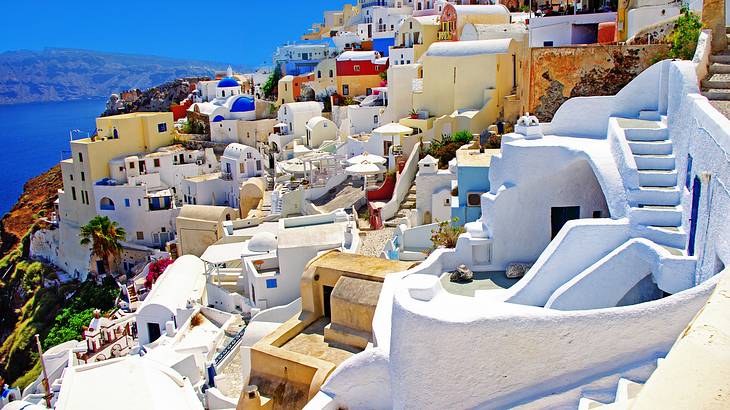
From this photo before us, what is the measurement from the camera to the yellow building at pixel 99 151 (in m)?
39.9

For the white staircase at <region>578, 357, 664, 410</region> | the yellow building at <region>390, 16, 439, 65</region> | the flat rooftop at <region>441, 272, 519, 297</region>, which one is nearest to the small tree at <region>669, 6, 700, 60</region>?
the flat rooftop at <region>441, 272, 519, 297</region>

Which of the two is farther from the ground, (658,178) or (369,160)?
(658,178)

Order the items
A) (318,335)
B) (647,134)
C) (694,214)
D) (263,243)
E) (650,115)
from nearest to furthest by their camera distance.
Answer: (694,214) < (647,134) < (650,115) < (318,335) < (263,243)

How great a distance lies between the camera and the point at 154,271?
33.5 meters

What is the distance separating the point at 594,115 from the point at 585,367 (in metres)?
6.08

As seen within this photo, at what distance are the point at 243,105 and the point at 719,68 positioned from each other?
41.3 metres

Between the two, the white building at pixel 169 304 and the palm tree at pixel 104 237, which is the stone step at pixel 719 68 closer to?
the white building at pixel 169 304

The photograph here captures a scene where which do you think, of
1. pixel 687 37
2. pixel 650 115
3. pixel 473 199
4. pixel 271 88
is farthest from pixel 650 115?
pixel 271 88

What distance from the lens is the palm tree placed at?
119 ft

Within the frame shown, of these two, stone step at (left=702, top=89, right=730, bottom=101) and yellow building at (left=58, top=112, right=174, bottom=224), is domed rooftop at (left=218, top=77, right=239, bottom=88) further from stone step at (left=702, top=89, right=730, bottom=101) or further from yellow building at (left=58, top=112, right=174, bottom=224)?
stone step at (left=702, top=89, right=730, bottom=101)

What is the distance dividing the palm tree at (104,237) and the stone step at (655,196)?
32248 mm

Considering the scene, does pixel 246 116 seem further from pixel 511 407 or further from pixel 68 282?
pixel 511 407

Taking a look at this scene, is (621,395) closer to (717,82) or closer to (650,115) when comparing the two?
(717,82)

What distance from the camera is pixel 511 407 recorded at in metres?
8.16
